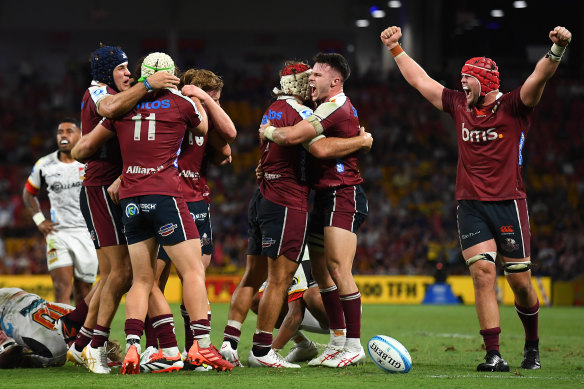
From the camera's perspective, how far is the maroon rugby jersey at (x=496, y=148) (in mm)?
7238

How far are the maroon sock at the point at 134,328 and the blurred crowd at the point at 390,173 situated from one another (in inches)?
588

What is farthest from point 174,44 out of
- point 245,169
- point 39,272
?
point 39,272

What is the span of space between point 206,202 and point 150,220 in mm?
1082

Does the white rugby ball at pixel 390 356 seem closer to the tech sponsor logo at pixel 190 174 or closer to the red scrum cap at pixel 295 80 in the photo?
the tech sponsor logo at pixel 190 174

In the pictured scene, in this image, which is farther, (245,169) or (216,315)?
(245,169)

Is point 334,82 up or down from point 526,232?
up

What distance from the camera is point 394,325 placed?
1340cm

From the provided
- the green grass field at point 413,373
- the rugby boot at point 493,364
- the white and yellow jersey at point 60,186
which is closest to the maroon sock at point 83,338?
the green grass field at point 413,373

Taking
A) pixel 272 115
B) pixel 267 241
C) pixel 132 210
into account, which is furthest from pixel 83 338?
pixel 272 115

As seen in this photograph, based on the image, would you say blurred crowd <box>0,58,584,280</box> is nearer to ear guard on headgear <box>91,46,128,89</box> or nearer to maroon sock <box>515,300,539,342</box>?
maroon sock <box>515,300,539,342</box>

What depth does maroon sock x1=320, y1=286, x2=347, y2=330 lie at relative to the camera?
25.0 ft

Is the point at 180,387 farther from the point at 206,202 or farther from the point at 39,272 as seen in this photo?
the point at 39,272

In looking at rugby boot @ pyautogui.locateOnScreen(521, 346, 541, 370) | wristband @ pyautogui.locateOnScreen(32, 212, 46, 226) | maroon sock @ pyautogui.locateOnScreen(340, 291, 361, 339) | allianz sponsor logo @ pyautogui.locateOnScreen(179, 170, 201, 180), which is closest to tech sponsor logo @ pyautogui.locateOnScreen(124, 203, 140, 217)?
allianz sponsor logo @ pyautogui.locateOnScreen(179, 170, 201, 180)

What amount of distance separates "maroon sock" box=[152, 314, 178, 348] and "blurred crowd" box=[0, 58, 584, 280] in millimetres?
14531
